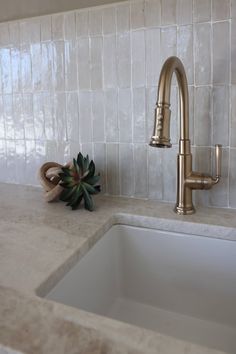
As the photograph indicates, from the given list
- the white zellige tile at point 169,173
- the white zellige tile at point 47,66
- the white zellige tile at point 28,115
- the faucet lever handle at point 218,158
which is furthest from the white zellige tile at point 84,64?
the faucet lever handle at point 218,158

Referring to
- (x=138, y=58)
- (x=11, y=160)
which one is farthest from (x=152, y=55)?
(x=11, y=160)

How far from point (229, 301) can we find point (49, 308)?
460 millimetres

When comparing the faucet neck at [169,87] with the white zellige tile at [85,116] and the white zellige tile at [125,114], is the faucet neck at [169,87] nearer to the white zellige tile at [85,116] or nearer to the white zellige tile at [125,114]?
the white zellige tile at [125,114]

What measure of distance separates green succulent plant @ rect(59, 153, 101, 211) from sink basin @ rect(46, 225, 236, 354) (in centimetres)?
11

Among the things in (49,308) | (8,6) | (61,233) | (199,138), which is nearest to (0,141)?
(8,6)

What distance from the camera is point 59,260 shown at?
0.58 m

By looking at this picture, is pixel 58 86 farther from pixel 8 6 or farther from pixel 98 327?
pixel 98 327

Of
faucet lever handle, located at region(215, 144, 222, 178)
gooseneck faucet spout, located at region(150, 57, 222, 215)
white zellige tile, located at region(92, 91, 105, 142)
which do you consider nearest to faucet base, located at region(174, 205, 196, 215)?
gooseneck faucet spout, located at region(150, 57, 222, 215)

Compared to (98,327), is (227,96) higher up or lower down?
higher up

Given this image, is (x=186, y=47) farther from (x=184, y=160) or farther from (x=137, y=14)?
(x=184, y=160)

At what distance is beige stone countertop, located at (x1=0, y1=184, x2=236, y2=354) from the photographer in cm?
38

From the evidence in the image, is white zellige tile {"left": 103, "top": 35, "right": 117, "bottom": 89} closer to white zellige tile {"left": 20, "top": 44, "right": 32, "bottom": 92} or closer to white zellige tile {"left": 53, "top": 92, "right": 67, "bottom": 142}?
white zellige tile {"left": 53, "top": 92, "right": 67, "bottom": 142}

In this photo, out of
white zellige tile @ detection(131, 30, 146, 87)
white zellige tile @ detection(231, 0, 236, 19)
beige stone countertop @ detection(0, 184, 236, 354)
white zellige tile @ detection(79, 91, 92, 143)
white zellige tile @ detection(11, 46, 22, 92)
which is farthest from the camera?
white zellige tile @ detection(11, 46, 22, 92)

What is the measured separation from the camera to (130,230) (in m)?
0.83
